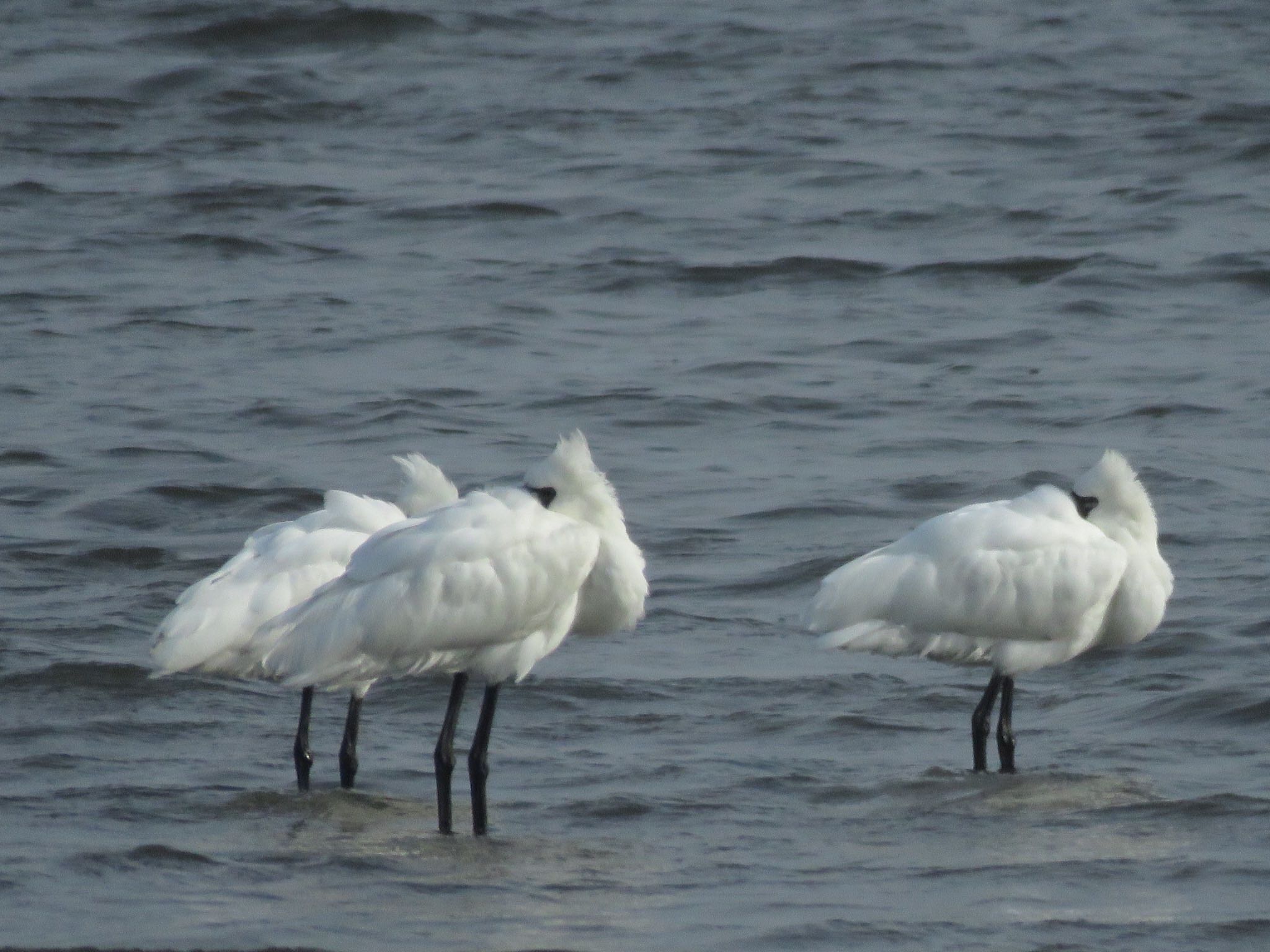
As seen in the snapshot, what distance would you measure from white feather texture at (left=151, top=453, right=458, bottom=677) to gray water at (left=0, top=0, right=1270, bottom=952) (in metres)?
0.54

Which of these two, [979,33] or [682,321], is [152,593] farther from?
[979,33]

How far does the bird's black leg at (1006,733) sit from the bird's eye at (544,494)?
2.34 m

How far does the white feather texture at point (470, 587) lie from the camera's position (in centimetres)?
876

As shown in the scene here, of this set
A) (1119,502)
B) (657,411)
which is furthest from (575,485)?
(657,411)

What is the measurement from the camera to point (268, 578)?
9.64 metres

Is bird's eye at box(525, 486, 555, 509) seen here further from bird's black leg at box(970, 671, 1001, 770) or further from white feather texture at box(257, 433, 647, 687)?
bird's black leg at box(970, 671, 1001, 770)

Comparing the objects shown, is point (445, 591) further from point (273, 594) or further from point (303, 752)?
point (303, 752)

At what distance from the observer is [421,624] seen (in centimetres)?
878

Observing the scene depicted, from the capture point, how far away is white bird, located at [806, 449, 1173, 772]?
1014 centimetres

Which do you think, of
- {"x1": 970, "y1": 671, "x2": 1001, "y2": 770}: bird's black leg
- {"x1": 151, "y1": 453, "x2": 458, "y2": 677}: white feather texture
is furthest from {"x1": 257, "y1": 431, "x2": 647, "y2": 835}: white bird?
{"x1": 970, "y1": 671, "x2": 1001, "y2": 770}: bird's black leg

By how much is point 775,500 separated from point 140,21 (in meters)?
16.6

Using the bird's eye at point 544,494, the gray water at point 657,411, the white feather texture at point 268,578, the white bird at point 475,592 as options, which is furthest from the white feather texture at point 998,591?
the white feather texture at point 268,578

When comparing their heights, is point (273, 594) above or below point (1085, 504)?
below

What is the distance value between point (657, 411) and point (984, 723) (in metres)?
7.13
